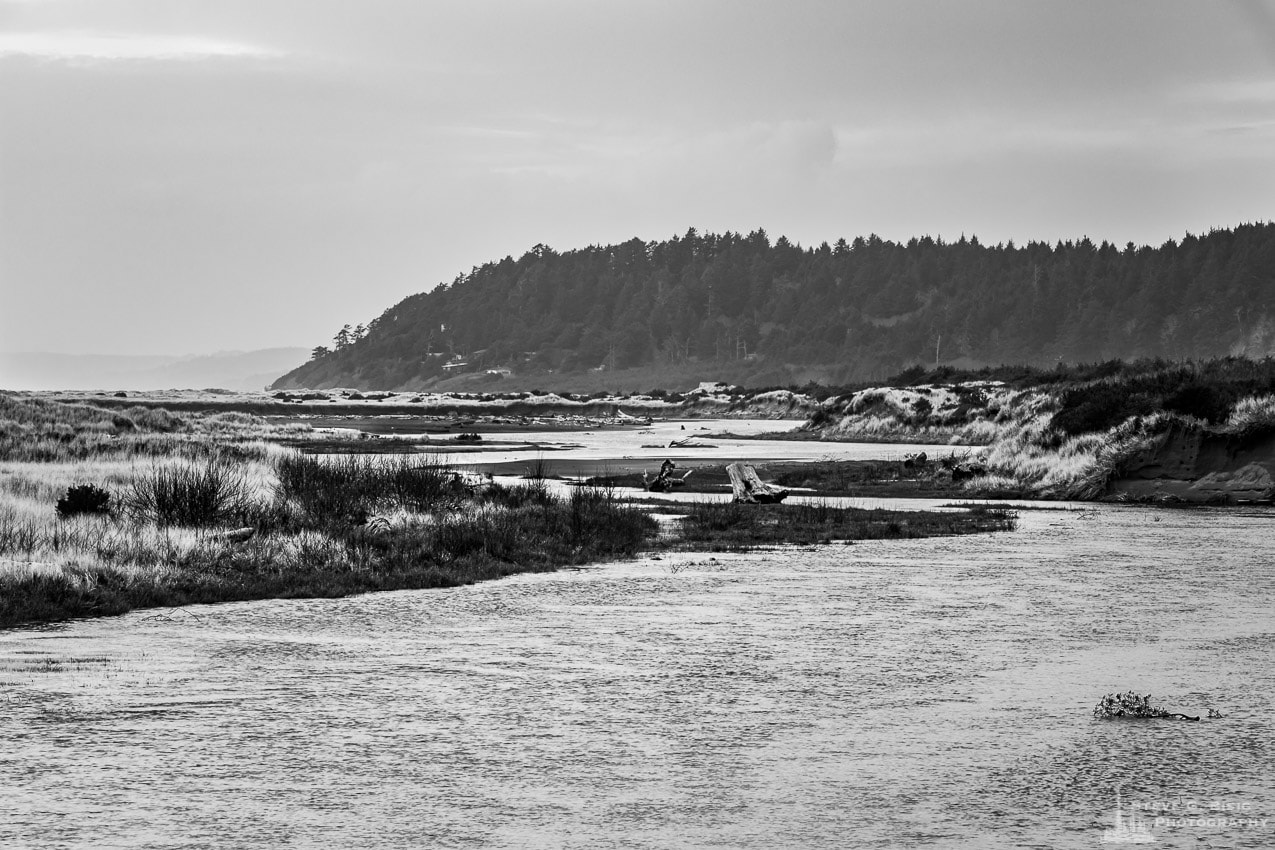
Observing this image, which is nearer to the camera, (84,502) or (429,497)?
(84,502)

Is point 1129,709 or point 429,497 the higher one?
point 429,497

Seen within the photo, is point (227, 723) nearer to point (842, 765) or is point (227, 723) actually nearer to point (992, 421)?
point (842, 765)

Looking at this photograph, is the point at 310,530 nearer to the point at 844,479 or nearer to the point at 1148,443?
the point at 844,479

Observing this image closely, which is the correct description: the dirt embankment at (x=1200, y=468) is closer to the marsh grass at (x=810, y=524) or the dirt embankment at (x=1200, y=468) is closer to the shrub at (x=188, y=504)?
the marsh grass at (x=810, y=524)

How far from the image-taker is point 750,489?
3606cm

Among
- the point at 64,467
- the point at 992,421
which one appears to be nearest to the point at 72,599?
the point at 64,467

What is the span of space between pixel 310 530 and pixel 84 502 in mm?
4260

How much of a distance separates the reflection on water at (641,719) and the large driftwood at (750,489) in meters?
15.7

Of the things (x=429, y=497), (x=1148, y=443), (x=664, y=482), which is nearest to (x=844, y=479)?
(x=664, y=482)

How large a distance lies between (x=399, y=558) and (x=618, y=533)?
17.2 ft

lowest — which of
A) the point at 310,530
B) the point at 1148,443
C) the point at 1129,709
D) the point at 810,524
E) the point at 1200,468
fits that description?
the point at 810,524

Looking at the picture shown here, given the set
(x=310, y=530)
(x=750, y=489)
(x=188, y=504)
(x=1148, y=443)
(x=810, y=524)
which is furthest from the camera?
(x=1148, y=443)

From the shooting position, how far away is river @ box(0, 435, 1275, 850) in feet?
27.8

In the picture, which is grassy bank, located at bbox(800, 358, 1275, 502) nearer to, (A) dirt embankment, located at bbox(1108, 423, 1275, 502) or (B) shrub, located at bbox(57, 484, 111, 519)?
(A) dirt embankment, located at bbox(1108, 423, 1275, 502)
